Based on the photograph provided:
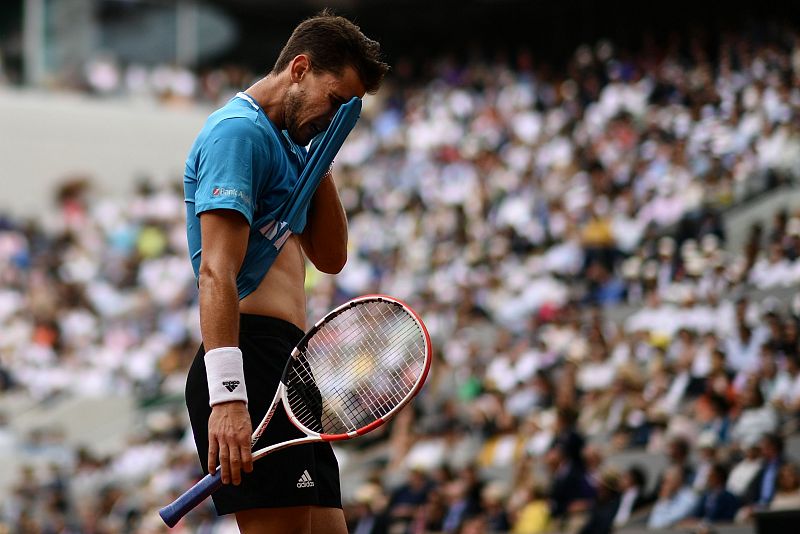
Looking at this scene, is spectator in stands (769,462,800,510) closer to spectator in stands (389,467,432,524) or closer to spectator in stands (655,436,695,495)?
spectator in stands (655,436,695,495)

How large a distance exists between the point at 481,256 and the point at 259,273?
13.0 m

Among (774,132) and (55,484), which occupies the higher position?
(774,132)

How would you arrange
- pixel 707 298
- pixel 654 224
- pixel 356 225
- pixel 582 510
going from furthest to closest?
pixel 356 225 < pixel 654 224 < pixel 707 298 < pixel 582 510

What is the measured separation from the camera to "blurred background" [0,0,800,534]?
1112cm

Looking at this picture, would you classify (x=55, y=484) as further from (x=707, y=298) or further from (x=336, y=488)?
(x=336, y=488)

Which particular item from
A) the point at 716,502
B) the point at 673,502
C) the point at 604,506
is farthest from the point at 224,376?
the point at 604,506

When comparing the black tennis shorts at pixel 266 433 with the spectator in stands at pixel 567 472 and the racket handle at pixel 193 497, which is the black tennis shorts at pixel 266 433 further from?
the spectator in stands at pixel 567 472

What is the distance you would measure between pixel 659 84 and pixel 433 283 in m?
5.41

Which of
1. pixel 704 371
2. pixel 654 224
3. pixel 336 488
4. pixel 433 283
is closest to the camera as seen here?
pixel 336 488

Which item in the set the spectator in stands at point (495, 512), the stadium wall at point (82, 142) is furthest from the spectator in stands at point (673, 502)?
the stadium wall at point (82, 142)

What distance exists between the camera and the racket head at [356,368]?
3799 mm

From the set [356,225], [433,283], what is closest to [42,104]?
[356,225]

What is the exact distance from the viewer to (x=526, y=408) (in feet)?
42.0

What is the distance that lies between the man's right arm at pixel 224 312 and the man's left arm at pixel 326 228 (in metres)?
0.48
